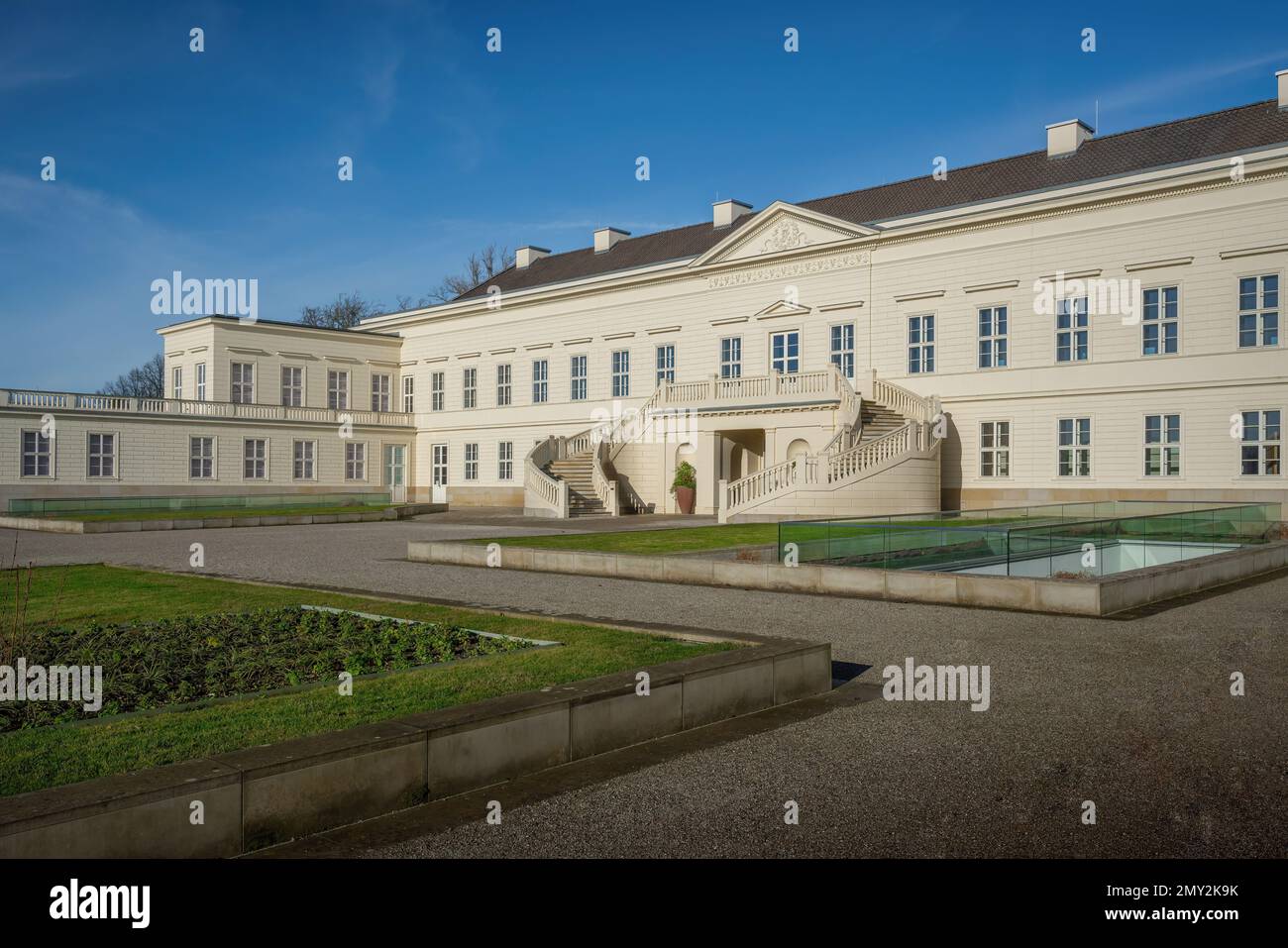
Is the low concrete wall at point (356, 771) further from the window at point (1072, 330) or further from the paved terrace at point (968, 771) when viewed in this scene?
the window at point (1072, 330)

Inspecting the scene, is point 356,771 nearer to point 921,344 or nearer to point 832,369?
point 832,369

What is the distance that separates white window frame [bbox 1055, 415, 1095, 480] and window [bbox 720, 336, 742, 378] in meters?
13.0

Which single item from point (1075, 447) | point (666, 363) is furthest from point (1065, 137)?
point (666, 363)

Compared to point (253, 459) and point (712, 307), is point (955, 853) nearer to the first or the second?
point (712, 307)

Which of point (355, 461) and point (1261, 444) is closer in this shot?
point (1261, 444)

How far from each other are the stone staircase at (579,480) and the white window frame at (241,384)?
782 inches

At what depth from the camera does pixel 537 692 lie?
273 inches

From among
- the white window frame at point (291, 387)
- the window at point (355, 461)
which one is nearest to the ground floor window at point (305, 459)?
the window at point (355, 461)

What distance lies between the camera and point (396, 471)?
5544 cm

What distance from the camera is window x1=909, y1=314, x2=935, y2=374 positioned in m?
37.0

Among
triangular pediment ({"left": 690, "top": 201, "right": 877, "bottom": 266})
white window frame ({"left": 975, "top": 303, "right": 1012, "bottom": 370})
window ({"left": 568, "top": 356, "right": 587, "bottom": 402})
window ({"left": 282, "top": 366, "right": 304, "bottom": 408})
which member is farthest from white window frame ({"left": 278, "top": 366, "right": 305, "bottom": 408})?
white window frame ({"left": 975, "top": 303, "right": 1012, "bottom": 370})

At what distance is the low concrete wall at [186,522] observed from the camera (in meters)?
30.5

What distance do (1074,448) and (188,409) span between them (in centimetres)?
3816
